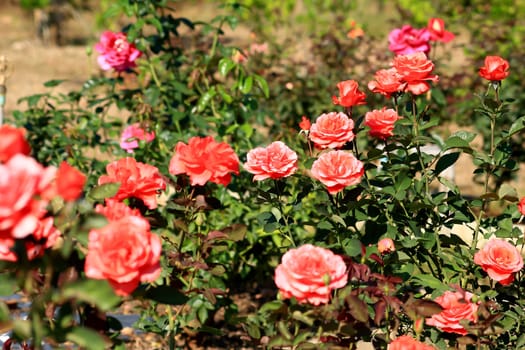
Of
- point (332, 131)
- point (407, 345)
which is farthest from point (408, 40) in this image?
point (407, 345)

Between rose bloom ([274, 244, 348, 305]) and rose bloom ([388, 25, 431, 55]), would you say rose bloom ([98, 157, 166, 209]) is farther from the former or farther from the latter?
rose bloom ([388, 25, 431, 55])

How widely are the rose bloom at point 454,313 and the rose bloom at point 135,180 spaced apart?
0.67 metres

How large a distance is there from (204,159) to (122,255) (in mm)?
655

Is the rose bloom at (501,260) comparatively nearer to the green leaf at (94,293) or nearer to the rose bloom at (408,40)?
the green leaf at (94,293)

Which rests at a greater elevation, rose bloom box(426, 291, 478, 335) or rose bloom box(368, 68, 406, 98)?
rose bloom box(368, 68, 406, 98)

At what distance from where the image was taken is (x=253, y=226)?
335cm

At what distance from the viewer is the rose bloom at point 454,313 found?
1.72 metres

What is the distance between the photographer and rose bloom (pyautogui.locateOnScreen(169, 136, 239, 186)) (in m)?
1.89

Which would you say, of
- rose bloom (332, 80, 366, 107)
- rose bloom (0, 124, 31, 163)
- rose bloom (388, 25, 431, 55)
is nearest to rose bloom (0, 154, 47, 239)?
rose bloom (0, 124, 31, 163)

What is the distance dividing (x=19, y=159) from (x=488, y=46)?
5.88 meters

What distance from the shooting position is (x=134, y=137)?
3.34 m

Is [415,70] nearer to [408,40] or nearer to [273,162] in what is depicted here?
[273,162]

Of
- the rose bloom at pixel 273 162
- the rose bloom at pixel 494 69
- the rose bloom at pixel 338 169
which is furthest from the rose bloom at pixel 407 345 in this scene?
the rose bloom at pixel 494 69

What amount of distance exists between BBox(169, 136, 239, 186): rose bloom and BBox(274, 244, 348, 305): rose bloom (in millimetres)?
465
